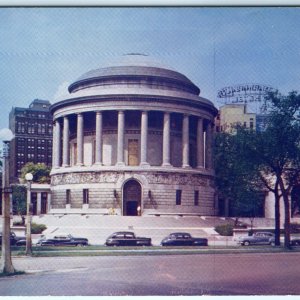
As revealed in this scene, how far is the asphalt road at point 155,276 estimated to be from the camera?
14680mm

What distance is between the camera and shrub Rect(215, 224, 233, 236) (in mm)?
18938

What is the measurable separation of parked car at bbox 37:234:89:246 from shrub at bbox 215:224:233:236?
4.82 metres

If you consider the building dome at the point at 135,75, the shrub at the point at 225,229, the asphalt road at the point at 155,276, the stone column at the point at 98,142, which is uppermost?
the building dome at the point at 135,75

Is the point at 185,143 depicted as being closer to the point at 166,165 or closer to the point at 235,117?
the point at 166,165

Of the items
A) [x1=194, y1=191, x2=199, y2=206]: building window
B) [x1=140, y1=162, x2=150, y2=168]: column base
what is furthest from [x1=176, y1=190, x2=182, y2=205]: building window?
[x1=140, y1=162, x2=150, y2=168]: column base

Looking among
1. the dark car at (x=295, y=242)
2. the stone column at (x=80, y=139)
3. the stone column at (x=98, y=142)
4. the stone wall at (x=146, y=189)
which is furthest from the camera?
the stone column at (x=98, y=142)

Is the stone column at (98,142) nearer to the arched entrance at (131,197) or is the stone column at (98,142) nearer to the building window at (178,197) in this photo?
the arched entrance at (131,197)

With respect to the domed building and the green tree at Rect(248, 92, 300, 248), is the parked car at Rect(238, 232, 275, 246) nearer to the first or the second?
the green tree at Rect(248, 92, 300, 248)

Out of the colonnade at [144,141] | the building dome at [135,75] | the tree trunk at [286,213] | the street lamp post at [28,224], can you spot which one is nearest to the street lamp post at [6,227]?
the street lamp post at [28,224]

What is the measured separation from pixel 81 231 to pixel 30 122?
185 inches

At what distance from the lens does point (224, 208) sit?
20.0m

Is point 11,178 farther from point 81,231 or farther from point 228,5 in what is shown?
point 228,5

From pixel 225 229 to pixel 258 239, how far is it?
57.1 inches

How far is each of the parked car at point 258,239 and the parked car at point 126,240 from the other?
11.6 ft
